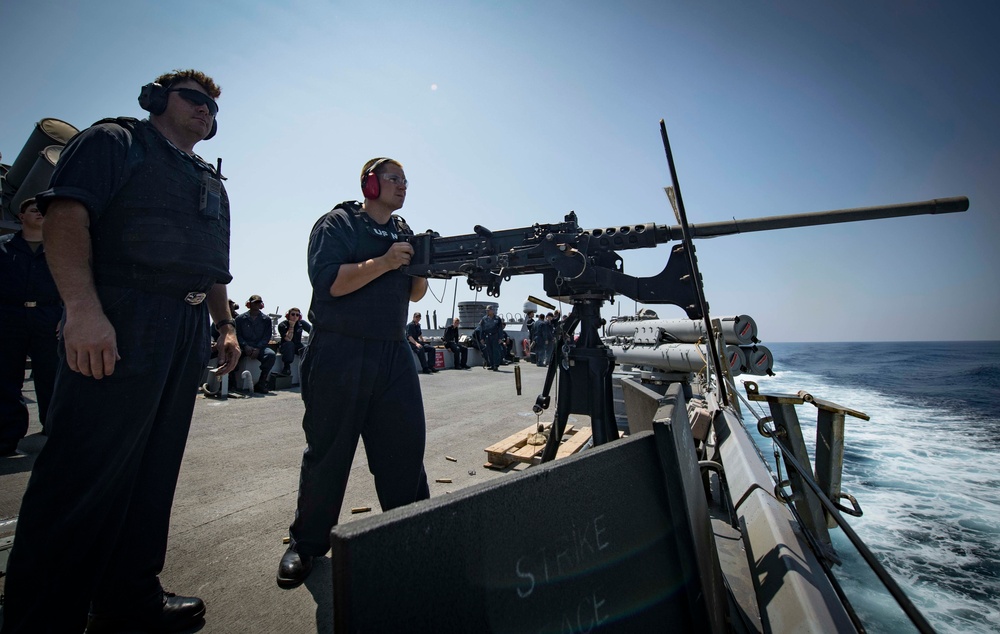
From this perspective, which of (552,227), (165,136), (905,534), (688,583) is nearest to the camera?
(688,583)

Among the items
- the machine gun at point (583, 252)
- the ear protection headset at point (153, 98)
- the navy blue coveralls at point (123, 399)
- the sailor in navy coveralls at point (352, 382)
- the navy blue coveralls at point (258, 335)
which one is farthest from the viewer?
the navy blue coveralls at point (258, 335)

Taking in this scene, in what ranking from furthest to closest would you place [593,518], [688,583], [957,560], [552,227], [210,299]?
[957,560]
[552,227]
[210,299]
[688,583]
[593,518]

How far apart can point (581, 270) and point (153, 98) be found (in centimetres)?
227

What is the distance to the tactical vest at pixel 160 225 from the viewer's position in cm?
149

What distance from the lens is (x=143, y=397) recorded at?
1475mm

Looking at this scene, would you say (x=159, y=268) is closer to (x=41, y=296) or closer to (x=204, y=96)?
(x=204, y=96)

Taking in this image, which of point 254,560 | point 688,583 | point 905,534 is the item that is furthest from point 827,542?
point 905,534

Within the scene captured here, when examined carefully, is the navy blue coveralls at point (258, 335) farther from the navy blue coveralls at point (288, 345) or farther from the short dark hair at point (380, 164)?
the short dark hair at point (380, 164)

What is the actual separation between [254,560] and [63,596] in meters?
0.88

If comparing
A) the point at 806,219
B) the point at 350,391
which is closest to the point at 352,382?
the point at 350,391

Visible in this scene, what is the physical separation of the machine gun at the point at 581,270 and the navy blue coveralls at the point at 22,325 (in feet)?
12.8

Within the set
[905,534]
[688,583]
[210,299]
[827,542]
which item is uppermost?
[210,299]

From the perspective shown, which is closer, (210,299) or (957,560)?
(210,299)

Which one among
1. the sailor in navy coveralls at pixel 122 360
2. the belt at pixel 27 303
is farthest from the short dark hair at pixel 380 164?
the belt at pixel 27 303
